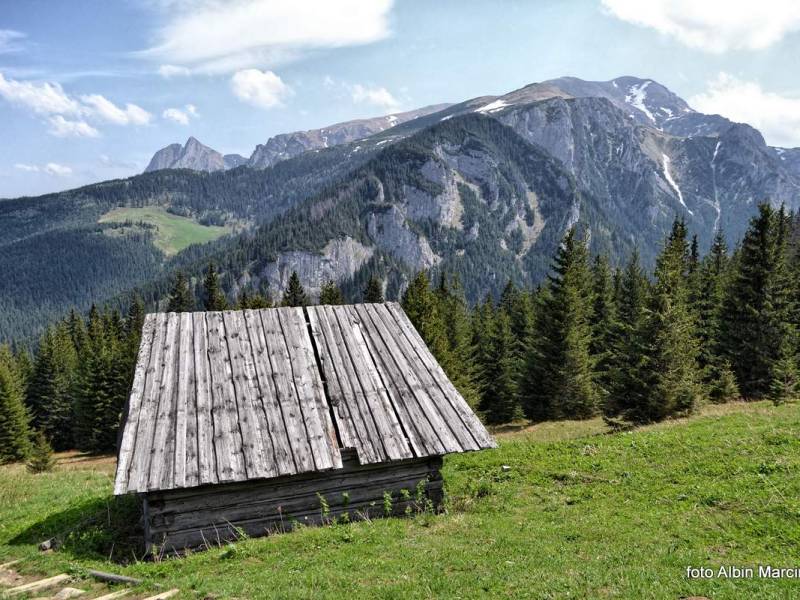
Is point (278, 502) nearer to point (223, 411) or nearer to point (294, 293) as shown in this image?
point (223, 411)

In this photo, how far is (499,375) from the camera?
53.6m

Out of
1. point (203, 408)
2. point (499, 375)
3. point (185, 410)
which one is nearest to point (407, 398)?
point (203, 408)

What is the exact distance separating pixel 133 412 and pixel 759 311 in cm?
3761

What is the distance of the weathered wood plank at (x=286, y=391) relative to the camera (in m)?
13.1

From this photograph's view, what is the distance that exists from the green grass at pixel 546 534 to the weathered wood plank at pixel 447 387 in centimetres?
183

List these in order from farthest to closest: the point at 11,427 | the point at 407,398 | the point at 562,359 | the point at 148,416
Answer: the point at 11,427 < the point at 562,359 < the point at 407,398 < the point at 148,416

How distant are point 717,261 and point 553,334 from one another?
29591 mm

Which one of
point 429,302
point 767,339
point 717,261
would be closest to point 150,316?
point 429,302

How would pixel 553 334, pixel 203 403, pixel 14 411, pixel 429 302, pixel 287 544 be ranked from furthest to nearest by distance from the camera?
pixel 14 411, pixel 429 302, pixel 553 334, pixel 203 403, pixel 287 544

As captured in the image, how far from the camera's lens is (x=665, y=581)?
333 inches

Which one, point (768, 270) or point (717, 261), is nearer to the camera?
point (768, 270)

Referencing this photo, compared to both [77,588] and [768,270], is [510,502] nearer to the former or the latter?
[77,588]

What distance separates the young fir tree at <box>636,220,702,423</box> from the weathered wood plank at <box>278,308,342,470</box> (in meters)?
18.9

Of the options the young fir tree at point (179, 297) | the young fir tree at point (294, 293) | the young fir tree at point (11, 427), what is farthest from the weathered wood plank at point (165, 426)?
the young fir tree at point (179, 297)
